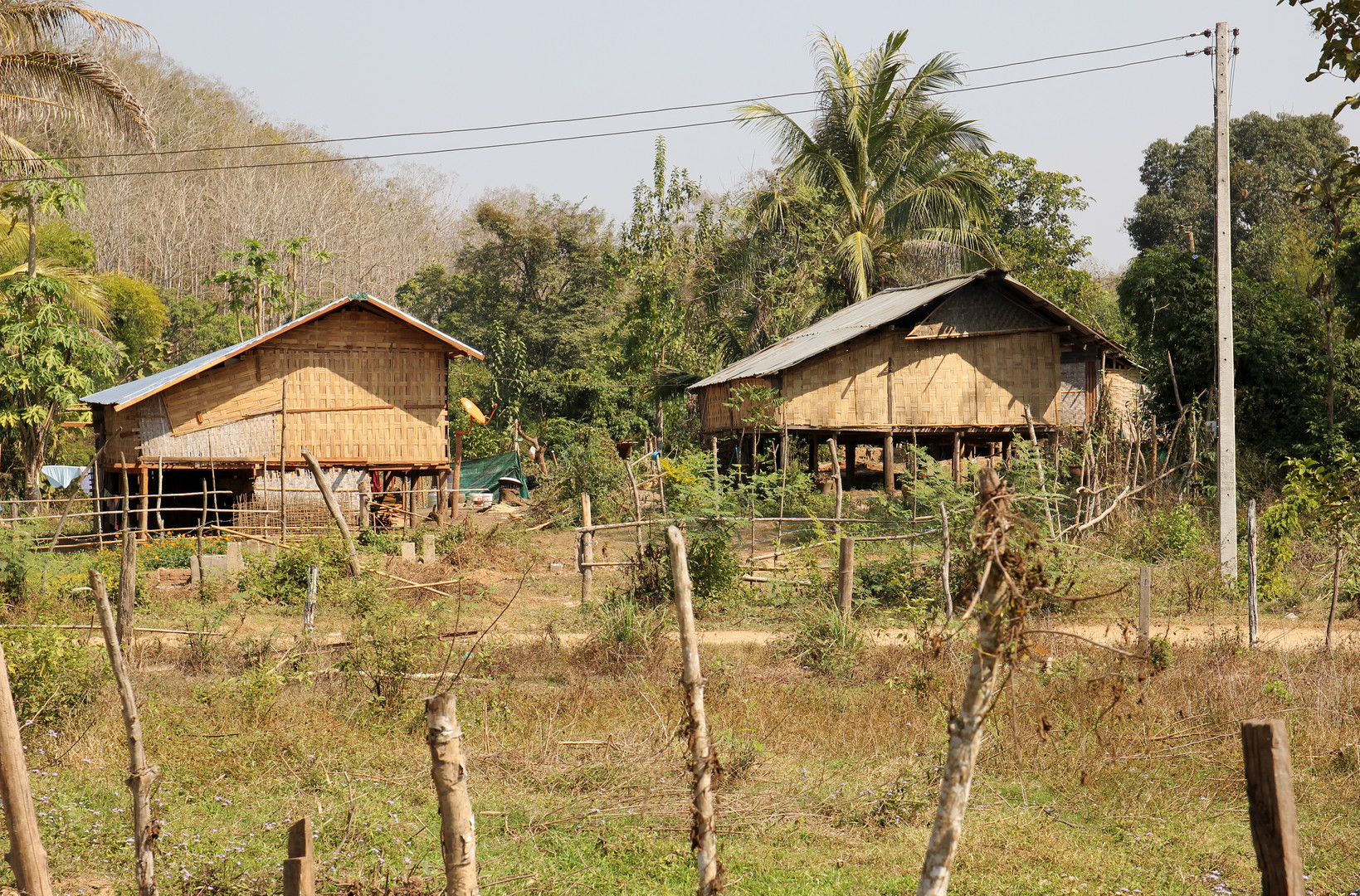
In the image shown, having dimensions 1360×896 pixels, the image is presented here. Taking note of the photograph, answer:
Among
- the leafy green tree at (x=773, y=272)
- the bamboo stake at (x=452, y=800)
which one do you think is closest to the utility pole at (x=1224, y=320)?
the bamboo stake at (x=452, y=800)

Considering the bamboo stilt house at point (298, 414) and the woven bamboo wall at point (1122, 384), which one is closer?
the bamboo stilt house at point (298, 414)

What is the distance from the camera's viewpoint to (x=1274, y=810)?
3.15 meters

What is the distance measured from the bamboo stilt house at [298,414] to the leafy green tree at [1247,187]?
2687 centimetres

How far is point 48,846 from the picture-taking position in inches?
213

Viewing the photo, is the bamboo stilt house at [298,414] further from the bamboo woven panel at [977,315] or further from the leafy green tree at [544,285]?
the leafy green tree at [544,285]

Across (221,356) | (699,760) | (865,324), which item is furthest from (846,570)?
(221,356)

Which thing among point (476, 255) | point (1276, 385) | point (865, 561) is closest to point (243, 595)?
point (865, 561)

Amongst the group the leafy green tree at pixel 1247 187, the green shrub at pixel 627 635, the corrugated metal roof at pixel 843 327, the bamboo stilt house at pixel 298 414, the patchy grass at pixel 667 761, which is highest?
the leafy green tree at pixel 1247 187

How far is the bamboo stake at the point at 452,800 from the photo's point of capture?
3697 mm

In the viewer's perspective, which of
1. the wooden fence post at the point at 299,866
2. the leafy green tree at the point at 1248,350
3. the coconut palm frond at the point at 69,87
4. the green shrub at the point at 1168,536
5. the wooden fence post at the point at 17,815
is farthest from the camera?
the leafy green tree at the point at 1248,350

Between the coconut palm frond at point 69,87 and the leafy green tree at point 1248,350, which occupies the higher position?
the coconut palm frond at point 69,87

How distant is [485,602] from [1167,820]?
28.9 feet

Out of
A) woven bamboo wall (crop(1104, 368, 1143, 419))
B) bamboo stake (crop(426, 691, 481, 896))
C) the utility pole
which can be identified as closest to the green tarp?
woven bamboo wall (crop(1104, 368, 1143, 419))

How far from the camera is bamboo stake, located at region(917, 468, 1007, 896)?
3.27 metres
